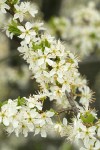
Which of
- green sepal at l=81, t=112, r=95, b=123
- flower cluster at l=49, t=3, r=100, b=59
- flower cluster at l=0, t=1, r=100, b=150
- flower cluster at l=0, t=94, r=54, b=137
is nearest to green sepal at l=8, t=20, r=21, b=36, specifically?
flower cluster at l=0, t=1, r=100, b=150

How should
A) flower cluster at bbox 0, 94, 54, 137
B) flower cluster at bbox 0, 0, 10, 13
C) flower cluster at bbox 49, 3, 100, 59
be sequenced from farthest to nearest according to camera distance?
flower cluster at bbox 49, 3, 100, 59, flower cluster at bbox 0, 0, 10, 13, flower cluster at bbox 0, 94, 54, 137

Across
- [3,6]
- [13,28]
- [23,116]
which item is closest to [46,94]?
[23,116]

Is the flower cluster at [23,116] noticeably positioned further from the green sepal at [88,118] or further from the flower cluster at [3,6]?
the flower cluster at [3,6]

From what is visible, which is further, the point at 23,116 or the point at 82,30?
the point at 82,30

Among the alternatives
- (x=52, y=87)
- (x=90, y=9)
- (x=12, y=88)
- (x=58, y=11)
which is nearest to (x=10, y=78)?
(x=12, y=88)

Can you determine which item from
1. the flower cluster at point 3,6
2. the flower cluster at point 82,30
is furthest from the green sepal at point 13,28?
the flower cluster at point 82,30

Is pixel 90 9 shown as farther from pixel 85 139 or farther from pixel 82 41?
pixel 85 139

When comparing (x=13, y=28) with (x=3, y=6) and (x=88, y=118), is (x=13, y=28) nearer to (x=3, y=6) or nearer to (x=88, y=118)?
(x=3, y=6)

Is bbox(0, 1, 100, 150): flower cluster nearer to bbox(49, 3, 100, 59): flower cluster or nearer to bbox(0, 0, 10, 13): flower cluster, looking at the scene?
bbox(0, 0, 10, 13): flower cluster
